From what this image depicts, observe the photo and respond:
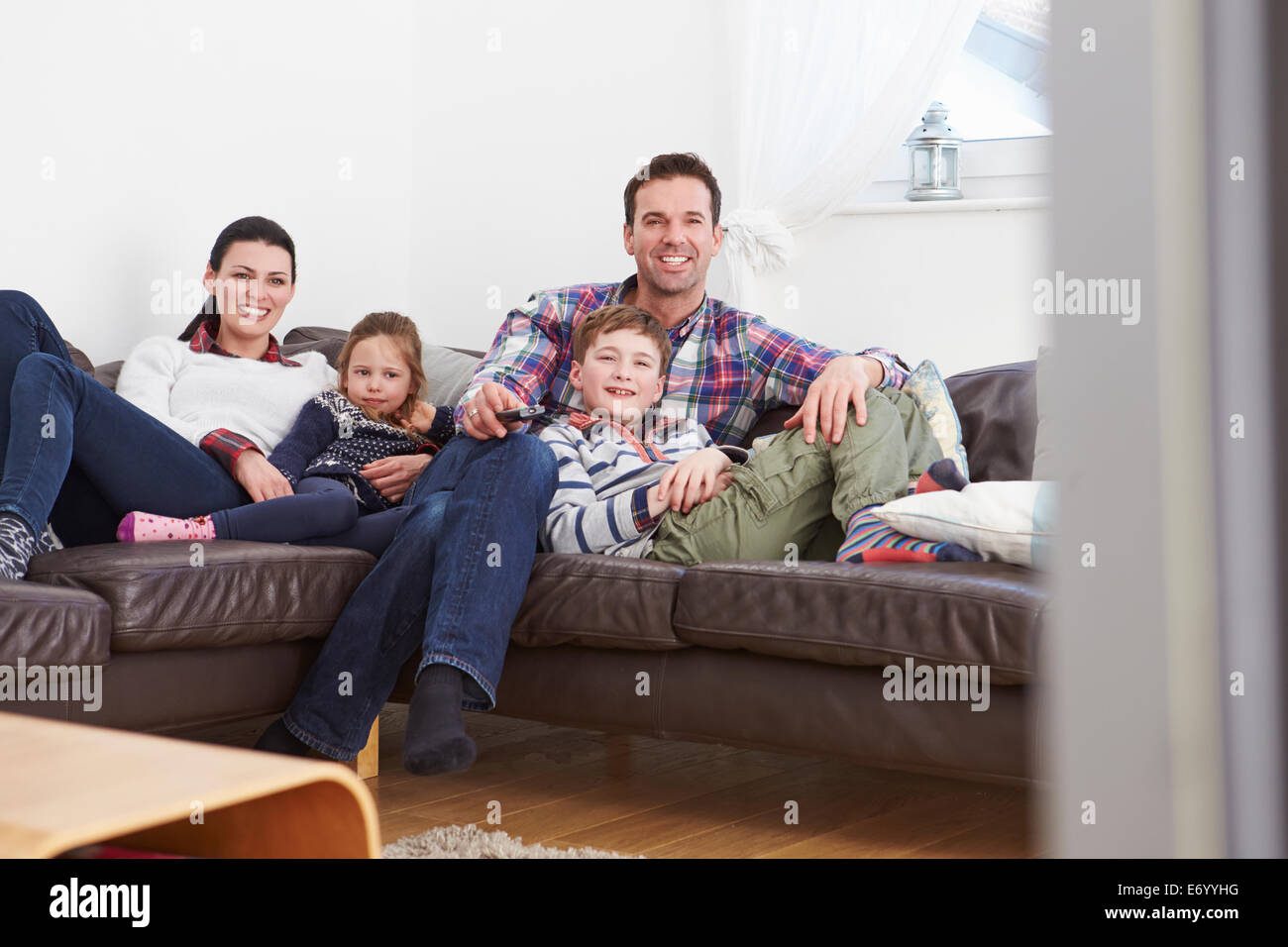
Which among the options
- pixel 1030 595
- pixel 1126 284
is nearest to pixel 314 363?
pixel 1030 595

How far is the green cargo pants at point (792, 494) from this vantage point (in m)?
1.97

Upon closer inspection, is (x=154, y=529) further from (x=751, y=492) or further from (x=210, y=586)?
(x=751, y=492)

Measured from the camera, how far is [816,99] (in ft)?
9.75

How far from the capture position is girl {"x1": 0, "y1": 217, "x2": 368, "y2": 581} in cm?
188

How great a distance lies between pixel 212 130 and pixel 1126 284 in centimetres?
330

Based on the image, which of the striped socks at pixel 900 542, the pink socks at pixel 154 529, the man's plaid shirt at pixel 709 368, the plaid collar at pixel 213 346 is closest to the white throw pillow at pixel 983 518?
the striped socks at pixel 900 542

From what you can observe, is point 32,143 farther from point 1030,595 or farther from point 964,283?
point 1030,595

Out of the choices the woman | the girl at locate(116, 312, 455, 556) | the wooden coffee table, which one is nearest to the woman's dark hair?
the woman

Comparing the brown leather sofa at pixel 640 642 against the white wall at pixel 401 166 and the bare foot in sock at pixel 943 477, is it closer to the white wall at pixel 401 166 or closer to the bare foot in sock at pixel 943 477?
the bare foot in sock at pixel 943 477

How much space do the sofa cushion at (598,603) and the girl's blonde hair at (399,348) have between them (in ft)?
2.43

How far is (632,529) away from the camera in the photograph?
2027mm

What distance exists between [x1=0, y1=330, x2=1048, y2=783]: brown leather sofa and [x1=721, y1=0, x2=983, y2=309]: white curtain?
1373 millimetres

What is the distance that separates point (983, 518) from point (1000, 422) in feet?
1.87

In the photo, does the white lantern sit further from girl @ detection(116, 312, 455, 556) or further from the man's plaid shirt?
girl @ detection(116, 312, 455, 556)
